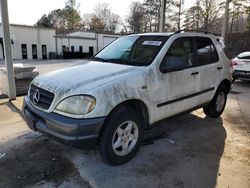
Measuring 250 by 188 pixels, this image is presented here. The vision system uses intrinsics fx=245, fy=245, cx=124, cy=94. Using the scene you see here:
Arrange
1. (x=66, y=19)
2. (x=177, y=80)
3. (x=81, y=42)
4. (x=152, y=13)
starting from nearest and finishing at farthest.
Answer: (x=177, y=80)
(x=81, y=42)
(x=152, y=13)
(x=66, y=19)

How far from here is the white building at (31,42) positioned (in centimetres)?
3030

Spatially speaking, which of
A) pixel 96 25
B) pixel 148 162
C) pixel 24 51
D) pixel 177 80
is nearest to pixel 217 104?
pixel 177 80

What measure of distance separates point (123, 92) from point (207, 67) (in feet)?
7.34

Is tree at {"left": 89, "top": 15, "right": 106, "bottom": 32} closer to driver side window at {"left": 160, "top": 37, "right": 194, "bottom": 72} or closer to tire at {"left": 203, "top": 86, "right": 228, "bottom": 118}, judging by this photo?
tire at {"left": 203, "top": 86, "right": 228, "bottom": 118}

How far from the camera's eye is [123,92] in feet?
10.2

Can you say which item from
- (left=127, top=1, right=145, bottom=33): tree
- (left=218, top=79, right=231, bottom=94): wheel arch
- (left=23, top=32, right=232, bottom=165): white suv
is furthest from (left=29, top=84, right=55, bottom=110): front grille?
(left=127, top=1, right=145, bottom=33): tree

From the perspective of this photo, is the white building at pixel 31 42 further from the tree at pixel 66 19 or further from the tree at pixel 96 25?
the tree at pixel 96 25

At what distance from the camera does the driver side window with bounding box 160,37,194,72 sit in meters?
3.75

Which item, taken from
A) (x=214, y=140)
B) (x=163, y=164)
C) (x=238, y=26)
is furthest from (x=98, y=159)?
(x=238, y=26)

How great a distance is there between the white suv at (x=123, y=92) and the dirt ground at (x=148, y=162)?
306mm

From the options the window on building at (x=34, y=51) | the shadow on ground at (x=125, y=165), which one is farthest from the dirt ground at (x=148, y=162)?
the window on building at (x=34, y=51)

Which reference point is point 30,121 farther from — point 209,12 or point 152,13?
point 152,13

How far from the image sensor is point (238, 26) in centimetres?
3466

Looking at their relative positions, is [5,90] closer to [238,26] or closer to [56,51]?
[56,51]
